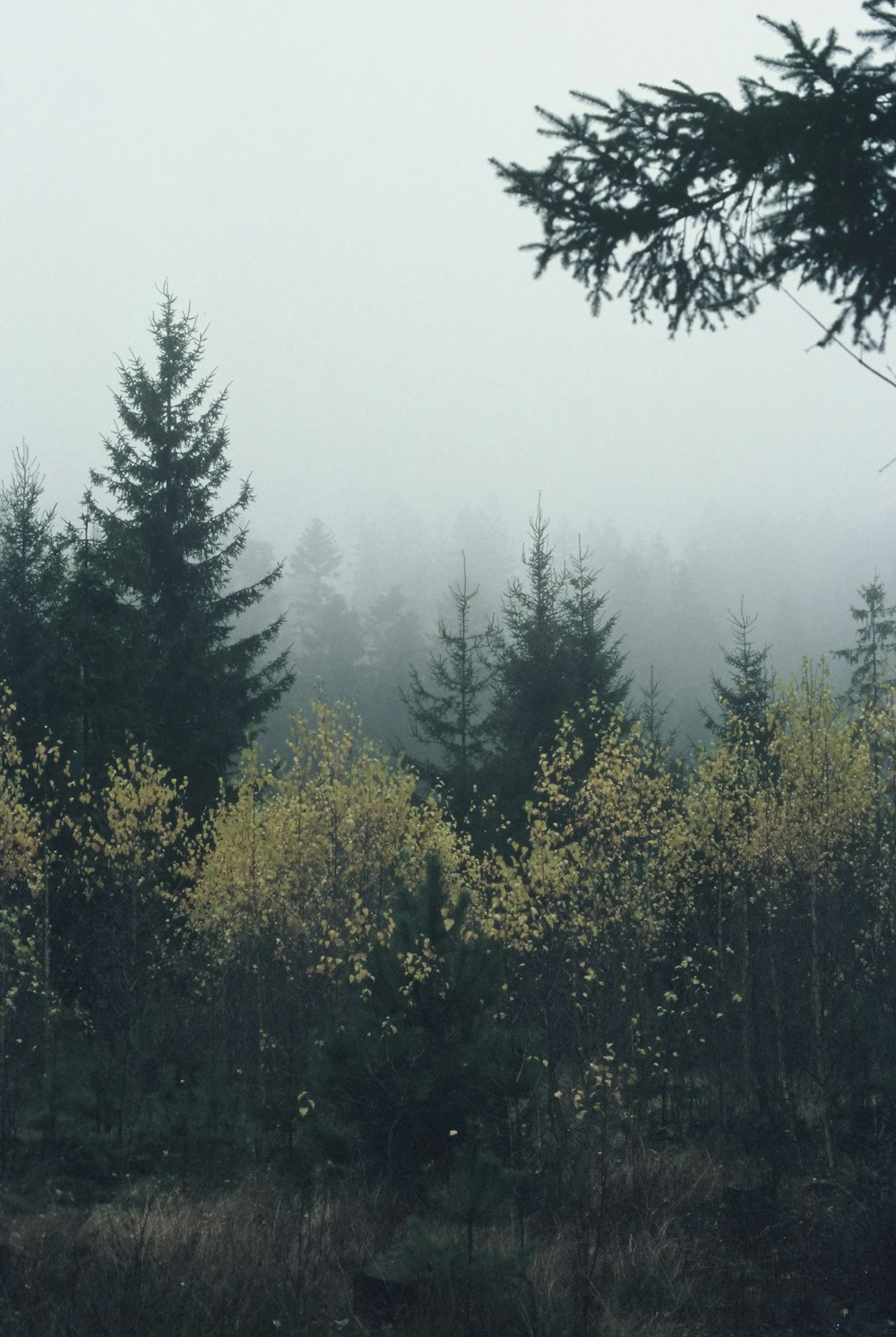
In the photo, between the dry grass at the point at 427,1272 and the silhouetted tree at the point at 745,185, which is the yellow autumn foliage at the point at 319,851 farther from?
the silhouetted tree at the point at 745,185

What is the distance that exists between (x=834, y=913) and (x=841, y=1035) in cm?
248

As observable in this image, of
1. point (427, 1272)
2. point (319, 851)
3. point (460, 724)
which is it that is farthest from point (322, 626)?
point (427, 1272)

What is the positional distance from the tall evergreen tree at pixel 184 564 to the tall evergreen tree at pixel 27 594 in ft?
6.40

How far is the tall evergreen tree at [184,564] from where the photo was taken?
27.3 meters

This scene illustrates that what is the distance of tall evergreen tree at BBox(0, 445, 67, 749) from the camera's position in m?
25.8

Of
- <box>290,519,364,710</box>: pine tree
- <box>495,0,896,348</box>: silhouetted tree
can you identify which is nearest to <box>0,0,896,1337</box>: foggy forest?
<box>495,0,896,348</box>: silhouetted tree

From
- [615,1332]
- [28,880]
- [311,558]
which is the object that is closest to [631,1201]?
[615,1332]

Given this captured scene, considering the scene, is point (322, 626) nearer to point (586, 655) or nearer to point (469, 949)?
point (586, 655)

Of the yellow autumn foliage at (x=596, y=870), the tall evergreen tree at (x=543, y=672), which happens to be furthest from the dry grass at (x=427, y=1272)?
the tall evergreen tree at (x=543, y=672)

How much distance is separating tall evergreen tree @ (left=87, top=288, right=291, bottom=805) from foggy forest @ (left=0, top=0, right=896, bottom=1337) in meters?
0.11

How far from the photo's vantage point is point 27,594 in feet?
93.0

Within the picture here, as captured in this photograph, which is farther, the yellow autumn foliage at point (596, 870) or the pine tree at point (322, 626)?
the pine tree at point (322, 626)

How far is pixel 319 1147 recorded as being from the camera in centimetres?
1262

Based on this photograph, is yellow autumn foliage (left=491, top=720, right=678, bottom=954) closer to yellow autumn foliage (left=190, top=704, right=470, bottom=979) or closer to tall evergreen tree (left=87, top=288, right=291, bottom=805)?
yellow autumn foliage (left=190, top=704, right=470, bottom=979)
